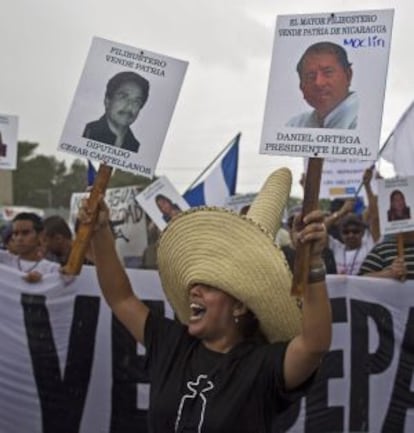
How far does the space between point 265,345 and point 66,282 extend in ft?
6.90

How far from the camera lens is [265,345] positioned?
2611 mm

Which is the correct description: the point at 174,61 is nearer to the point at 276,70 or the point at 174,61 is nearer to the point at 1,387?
the point at 276,70

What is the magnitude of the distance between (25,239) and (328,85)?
3124mm

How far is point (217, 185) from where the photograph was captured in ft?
28.9

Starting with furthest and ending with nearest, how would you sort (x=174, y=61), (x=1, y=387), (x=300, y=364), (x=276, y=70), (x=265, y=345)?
(x=1, y=387)
(x=174, y=61)
(x=276, y=70)
(x=265, y=345)
(x=300, y=364)

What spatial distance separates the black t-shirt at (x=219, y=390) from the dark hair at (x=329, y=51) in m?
0.88

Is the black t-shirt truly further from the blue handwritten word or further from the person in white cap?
the blue handwritten word

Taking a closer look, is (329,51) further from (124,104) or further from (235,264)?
(124,104)

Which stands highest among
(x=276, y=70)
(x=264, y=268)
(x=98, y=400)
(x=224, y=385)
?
(x=276, y=70)

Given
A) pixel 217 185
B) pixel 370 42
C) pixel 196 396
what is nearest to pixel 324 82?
pixel 370 42

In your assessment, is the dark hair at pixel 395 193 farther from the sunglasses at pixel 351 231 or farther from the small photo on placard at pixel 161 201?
the small photo on placard at pixel 161 201

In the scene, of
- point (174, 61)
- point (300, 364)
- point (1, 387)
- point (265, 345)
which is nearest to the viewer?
point (300, 364)


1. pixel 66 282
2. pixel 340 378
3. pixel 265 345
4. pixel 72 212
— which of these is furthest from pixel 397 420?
pixel 72 212

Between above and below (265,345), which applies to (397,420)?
below
